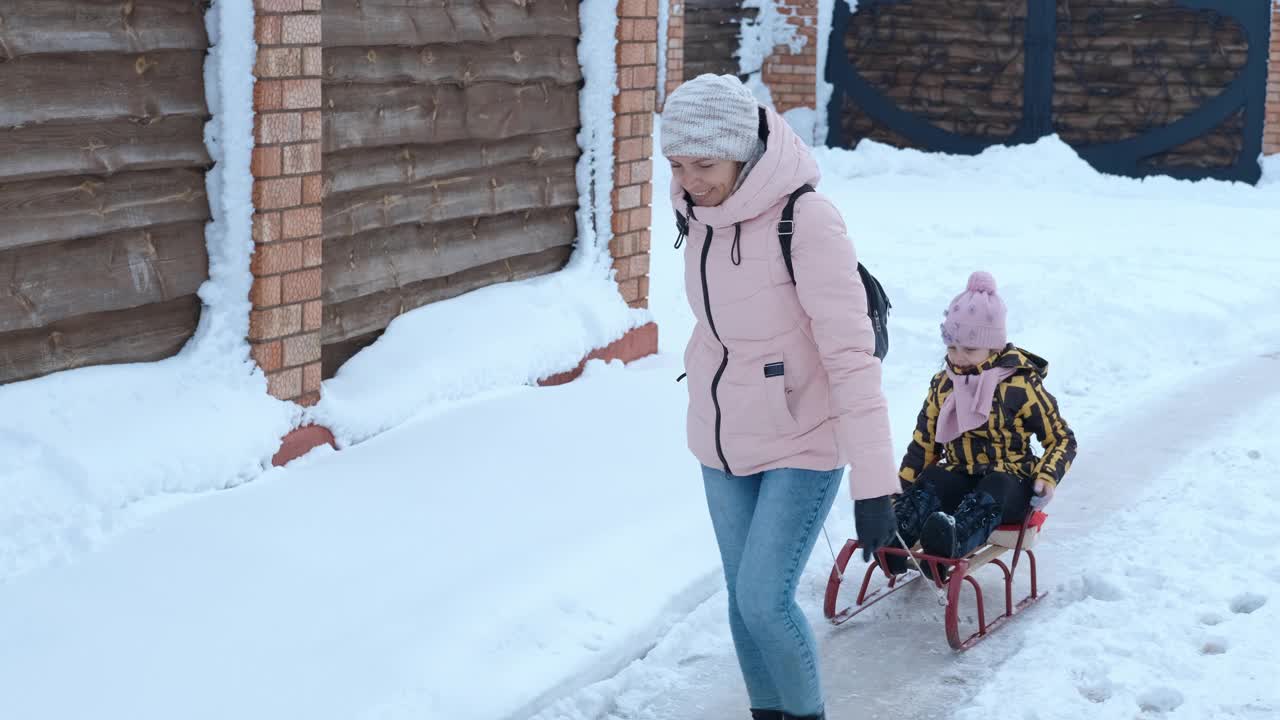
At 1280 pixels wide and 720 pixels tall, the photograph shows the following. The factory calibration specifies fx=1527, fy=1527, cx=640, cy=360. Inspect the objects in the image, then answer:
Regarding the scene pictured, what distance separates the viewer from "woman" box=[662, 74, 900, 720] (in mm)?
3408

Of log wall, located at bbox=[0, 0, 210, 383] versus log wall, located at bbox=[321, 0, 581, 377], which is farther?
log wall, located at bbox=[321, 0, 581, 377]

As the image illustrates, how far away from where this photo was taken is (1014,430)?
511 cm

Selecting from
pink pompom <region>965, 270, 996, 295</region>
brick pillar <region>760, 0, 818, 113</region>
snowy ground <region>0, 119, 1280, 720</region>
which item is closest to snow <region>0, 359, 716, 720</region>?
snowy ground <region>0, 119, 1280, 720</region>

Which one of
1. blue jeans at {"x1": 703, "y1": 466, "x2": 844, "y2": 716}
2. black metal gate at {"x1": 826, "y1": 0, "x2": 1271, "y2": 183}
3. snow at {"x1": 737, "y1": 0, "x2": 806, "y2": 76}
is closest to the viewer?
blue jeans at {"x1": 703, "y1": 466, "x2": 844, "y2": 716}

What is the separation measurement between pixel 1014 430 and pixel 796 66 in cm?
1267

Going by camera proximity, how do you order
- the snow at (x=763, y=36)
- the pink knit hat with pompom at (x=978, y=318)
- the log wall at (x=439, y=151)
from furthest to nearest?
the snow at (x=763, y=36)
the log wall at (x=439, y=151)
the pink knit hat with pompom at (x=978, y=318)

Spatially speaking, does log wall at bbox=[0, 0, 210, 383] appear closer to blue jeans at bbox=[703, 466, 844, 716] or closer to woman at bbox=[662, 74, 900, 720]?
woman at bbox=[662, 74, 900, 720]

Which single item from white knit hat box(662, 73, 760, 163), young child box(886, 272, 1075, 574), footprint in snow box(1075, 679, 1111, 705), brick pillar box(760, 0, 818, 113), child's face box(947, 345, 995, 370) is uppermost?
brick pillar box(760, 0, 818, 113)

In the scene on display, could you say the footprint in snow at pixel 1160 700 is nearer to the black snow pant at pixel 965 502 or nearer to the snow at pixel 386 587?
the black snow pant at pixel 965 502

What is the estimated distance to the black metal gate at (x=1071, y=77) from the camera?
15.4m

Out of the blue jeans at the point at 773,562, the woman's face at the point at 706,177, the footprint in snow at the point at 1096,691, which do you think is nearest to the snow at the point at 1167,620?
the footprint in snow at the point at 1096,691

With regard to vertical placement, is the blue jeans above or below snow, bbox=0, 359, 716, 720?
above

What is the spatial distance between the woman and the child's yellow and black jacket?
5.41ft

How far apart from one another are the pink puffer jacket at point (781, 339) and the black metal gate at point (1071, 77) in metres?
13.2
